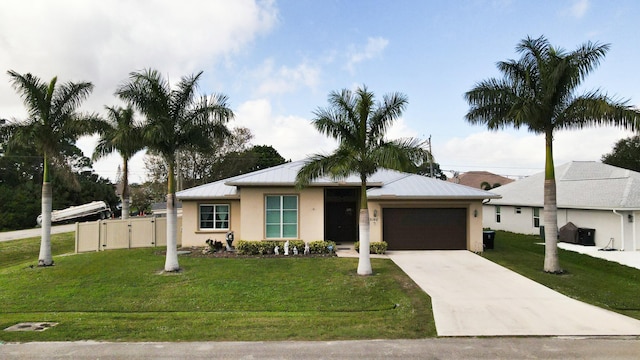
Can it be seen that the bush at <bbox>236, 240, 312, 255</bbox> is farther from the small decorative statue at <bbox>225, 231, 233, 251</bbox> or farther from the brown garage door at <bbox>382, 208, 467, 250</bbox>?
the brown garage door at <bbox>382, 208, 467, 250</bbox>

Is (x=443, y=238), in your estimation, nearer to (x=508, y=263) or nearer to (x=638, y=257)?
(x=508, y=263)

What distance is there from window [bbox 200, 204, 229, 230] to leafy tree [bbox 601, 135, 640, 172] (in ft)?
148

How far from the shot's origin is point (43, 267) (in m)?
14.4

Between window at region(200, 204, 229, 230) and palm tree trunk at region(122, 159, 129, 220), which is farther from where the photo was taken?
palm tree trunk at region(122, 159, 129, 220)

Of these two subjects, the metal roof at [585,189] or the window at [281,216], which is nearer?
the window at [281,216]

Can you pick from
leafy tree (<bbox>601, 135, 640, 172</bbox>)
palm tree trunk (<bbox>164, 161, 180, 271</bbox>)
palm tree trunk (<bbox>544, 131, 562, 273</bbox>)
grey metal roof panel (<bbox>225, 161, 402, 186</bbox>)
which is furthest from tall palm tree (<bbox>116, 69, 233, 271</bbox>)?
leafy tree (<bbox>601, 135, 640, 172</bbox>)

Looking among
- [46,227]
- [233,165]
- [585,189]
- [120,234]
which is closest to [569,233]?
[585,189]

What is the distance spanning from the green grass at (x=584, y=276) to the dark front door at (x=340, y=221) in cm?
640

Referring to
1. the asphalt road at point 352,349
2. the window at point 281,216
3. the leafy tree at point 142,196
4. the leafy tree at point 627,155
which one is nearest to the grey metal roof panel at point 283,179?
the window at point 281,216

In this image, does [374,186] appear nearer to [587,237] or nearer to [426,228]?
[426,228]

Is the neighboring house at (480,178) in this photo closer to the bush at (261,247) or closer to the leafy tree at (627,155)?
the leafy tree at (627,155)

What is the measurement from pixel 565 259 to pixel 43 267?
21.3 m

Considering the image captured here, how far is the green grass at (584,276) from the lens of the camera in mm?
9703

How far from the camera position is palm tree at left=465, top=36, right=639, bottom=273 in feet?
39.3
